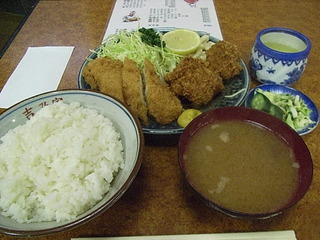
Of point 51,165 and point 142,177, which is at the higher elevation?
point 51,165

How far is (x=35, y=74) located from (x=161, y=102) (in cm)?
113

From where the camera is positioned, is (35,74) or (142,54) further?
(35,74)

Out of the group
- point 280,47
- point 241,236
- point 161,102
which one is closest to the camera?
point 241,236

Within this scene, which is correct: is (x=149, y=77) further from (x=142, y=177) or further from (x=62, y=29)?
(x=62, y=29)

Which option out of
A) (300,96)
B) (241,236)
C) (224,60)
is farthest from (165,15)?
(241,236)

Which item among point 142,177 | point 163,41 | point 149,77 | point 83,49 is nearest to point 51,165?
point 142,177

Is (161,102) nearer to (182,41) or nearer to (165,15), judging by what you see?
(182,41)

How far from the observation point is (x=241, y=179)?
1.12 metres

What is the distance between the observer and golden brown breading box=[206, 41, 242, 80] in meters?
1.76

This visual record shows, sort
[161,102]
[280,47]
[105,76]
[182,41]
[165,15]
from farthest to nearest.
Result: 1. [165,15]
2. [182,41]
3. [280,47]
4. [105,76]
5. [161,102]

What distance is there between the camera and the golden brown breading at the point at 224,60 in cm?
176

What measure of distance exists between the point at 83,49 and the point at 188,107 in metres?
1.17

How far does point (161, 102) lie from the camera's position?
1.54 m

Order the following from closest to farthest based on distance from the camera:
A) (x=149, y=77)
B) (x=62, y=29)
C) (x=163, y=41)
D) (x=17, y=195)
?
(x=17, y=195) → (x=149, y=77) → (x=163, y=41) → (x=62, y=29)
